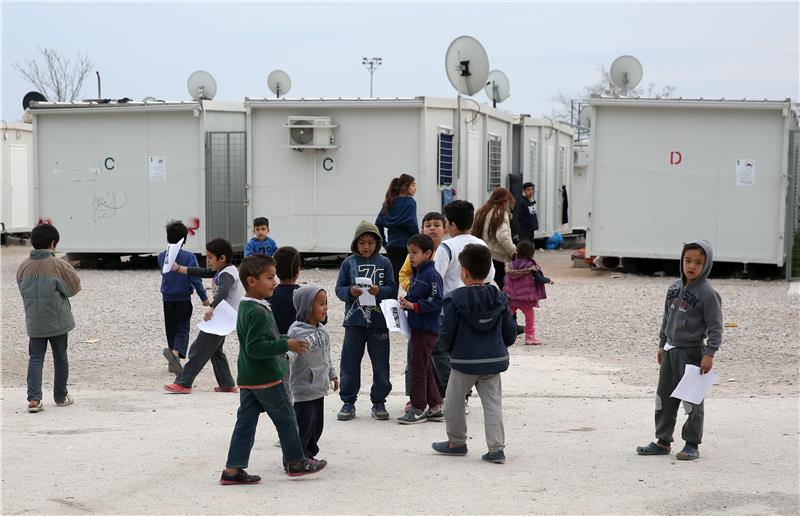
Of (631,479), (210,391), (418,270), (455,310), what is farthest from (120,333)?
(631,479)

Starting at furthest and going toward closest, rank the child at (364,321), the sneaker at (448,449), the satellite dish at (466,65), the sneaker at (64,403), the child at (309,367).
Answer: the satellite dish at (466,65), the sneaker at (64,403), the child at (364,321), the sneaker at (448,449), the child at (309,367)

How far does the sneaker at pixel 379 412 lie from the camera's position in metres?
7.63

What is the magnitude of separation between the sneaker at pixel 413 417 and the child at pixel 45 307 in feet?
8.73

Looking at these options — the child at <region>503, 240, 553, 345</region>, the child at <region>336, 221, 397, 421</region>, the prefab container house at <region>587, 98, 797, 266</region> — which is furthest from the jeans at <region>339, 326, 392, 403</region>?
the prefab container house at <region>587, 98, 797, 266</region>

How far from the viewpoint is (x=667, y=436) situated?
655 centimetres

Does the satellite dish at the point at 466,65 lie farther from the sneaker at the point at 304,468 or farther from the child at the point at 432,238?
the sneaker at the point at 304,468

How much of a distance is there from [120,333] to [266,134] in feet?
23.8

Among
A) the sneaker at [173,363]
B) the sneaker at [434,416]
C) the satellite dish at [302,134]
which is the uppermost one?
the satellite dish at [302,134]

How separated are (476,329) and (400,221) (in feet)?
13.5

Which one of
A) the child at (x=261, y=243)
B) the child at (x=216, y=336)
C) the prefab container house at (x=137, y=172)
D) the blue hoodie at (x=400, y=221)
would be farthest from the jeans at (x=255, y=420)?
the prefab container house at (x=137, y=172)

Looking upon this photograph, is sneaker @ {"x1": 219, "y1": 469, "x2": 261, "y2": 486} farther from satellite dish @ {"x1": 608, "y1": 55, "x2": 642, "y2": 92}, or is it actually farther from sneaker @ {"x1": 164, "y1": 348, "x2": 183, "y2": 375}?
satellite dish @ {"x1": 608, "y1": 55, "x2": 642, "y2": 92}

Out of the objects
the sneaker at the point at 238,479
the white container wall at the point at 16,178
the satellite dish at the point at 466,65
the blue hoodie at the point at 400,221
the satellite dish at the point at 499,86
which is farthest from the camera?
the white container wall at the point at 16,178

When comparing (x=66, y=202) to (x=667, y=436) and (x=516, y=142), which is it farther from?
(x=667, y=436)

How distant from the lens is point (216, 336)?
28.4ft
